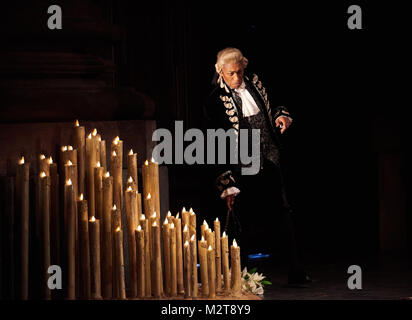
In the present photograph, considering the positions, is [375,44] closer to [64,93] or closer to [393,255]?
[393,255]

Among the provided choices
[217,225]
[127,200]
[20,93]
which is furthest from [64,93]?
[217,225]

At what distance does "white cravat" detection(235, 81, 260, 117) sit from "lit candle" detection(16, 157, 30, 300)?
2.08 metres

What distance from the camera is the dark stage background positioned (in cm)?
826

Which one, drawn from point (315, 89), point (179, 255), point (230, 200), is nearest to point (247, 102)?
point (230, 200)

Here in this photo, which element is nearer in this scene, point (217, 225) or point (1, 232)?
point (1, 232)

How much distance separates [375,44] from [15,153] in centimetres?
435

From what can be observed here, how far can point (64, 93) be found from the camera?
207 inches

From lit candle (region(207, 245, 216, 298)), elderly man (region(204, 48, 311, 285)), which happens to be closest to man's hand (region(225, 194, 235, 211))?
elderly man (region(204, 48, 311, 285))

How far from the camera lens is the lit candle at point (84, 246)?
4611 mm

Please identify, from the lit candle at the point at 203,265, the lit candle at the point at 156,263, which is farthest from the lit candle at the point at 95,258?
the lit candle at the point at 203,265

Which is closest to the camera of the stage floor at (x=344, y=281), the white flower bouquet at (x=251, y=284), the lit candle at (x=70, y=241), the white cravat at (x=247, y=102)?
the lit candle at (x=70, y=241)

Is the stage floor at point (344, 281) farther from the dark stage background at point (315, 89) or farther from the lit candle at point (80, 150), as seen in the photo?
the lit candle at point (80, 150)

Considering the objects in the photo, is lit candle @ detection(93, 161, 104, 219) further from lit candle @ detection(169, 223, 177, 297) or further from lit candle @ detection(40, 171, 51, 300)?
lit candle @ detection(169, 223, 177, 297)
